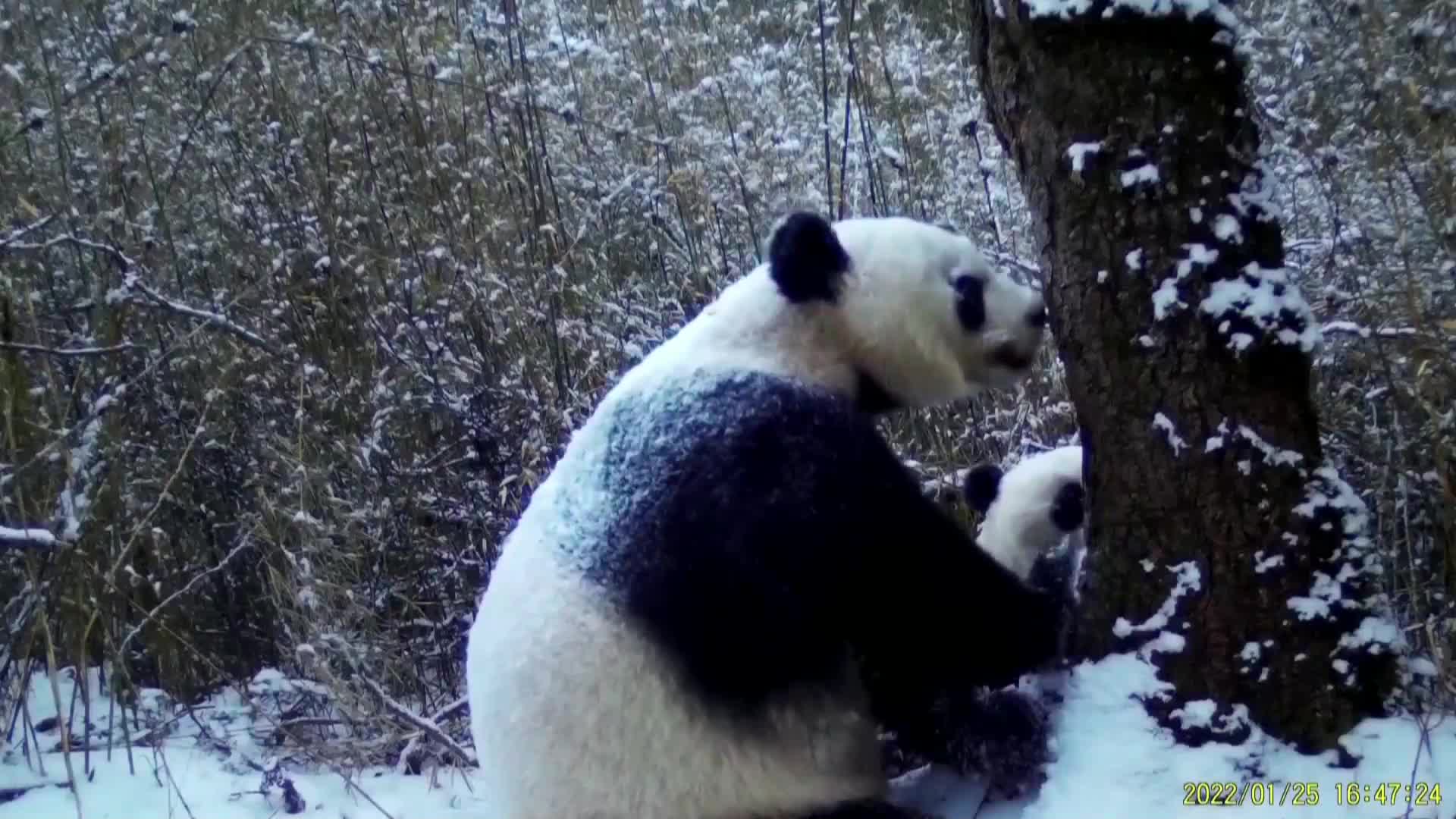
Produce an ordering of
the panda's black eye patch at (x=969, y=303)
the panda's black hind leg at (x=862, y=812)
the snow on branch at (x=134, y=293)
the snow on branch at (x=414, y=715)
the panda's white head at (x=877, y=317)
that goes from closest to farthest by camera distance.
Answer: the panda's black hind leg at (x=862, y=812)
the panda's white head at (x=877, y=317)
the panda's black eye patch at (x=969, y=303)
the snow on branch at (x=414, y=715)
the snow on branch at (x=134, y=293)

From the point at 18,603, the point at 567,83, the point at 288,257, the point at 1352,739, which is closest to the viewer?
the point at 1352,739

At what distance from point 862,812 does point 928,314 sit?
986 millimetres

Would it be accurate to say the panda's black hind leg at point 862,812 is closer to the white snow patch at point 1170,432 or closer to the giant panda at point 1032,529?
the giant panda at point 1032,529

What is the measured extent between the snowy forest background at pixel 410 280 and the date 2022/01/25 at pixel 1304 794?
2.29 ft

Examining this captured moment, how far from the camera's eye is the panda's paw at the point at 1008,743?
229 cm

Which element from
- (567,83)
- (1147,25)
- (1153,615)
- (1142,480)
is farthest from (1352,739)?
(567,83)

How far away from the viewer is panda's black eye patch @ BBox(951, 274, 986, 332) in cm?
257

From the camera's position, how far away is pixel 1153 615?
222 cm

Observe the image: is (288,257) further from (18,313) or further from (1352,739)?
(1352,739)

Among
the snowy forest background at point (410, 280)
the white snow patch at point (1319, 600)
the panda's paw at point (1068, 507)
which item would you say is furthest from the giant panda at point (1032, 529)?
the snowy forest background at point (410, 280)

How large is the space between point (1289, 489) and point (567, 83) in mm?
4177

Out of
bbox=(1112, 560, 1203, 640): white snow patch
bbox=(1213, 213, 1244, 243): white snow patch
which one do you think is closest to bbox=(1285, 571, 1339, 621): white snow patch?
bbox=(1112, 560, 1203, 640): white snow patch

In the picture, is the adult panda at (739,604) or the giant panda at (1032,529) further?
the giant panda at (1032,529)

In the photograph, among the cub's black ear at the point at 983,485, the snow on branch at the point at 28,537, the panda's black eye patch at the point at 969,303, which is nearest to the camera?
the panda's black eye patch at the point at 969,303
